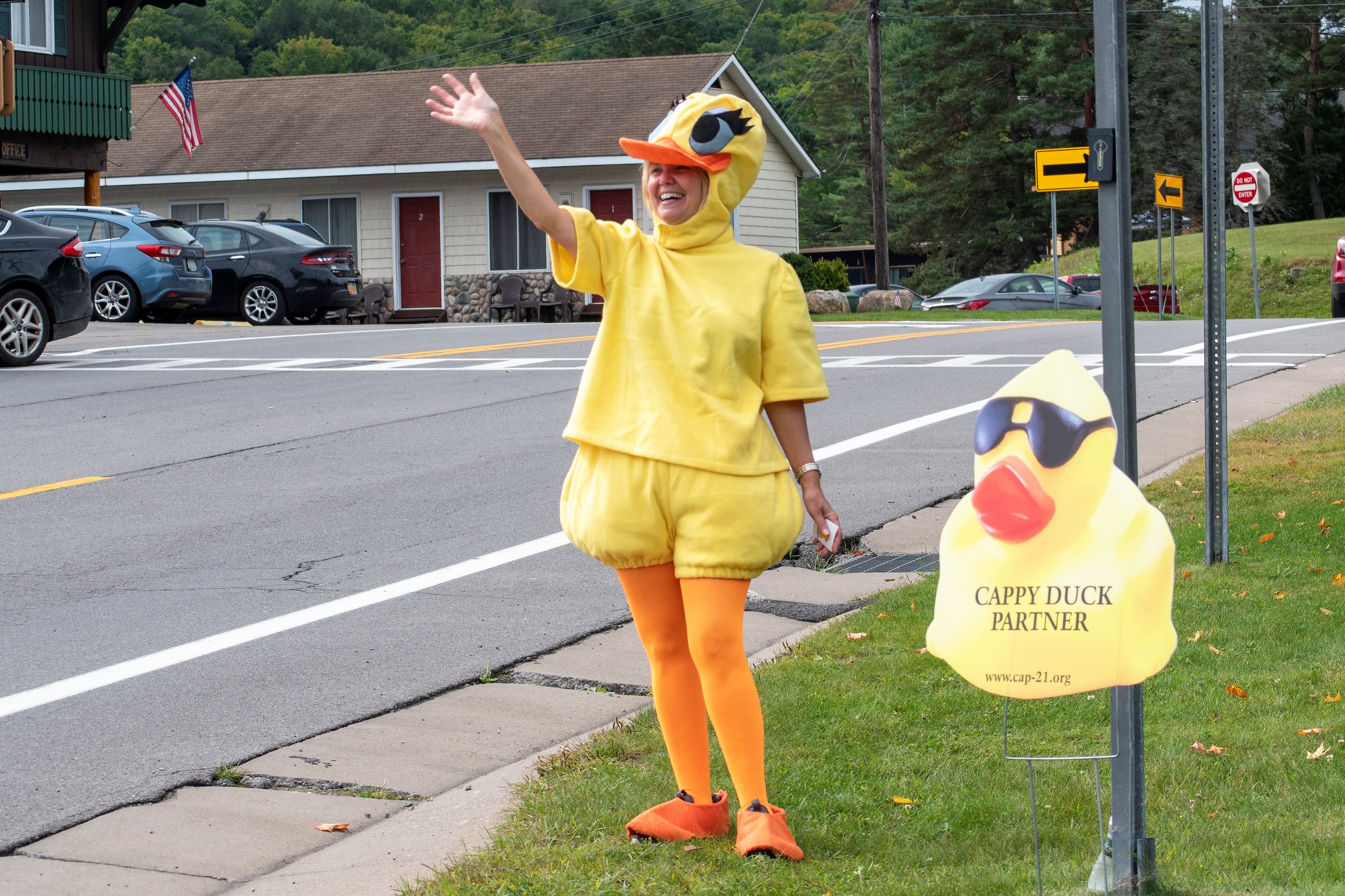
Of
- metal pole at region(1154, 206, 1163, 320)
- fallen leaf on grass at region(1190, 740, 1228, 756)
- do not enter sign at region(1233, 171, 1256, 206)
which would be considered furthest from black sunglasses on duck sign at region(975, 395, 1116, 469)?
do not enter sign at region(1233, 171, 1256, 206)

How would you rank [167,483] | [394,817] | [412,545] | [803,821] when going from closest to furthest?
[803,821]
[394,817]
[412,545]
[167,483]

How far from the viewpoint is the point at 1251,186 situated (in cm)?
2761

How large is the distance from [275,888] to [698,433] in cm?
152

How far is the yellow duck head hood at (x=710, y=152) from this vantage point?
3637 mm

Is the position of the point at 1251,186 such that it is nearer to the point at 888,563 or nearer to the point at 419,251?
the point at 419,251

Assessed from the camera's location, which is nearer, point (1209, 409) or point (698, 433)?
point (698, 433)

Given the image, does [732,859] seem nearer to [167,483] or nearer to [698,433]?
[698,433]

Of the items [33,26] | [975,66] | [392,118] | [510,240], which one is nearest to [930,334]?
[510,240]

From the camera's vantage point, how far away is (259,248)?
2441 centimetres

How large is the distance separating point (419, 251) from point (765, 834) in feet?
102

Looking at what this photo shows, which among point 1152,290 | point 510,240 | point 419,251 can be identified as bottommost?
point 1152,290

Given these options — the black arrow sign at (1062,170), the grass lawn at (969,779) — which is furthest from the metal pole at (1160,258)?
the grass lawn at (969,779)

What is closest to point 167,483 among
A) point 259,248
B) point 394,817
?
point 394,817

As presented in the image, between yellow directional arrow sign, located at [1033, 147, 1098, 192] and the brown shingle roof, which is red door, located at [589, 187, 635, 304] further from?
yellow directional arrow sign, located at [1033, 147, 1098, 192]
